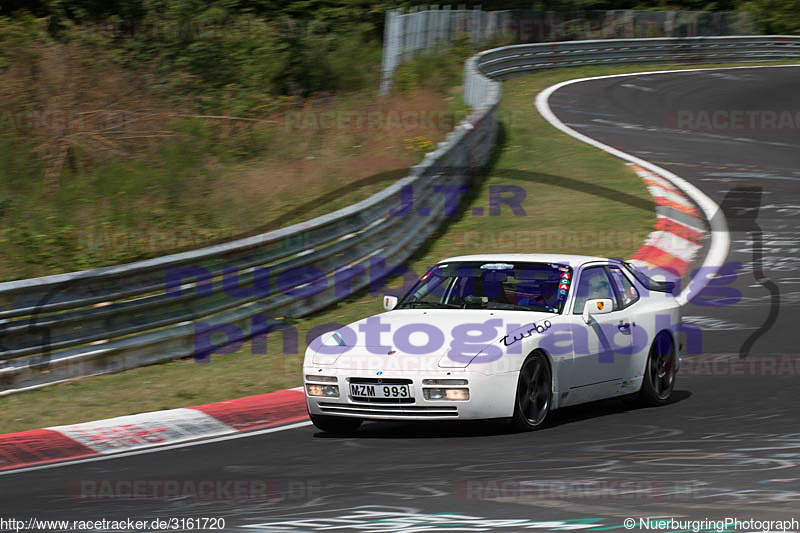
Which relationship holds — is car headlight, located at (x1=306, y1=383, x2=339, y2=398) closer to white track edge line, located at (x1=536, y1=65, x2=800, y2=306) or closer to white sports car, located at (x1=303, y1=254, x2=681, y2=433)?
white sports car, located at (x1=303, y1=254, x2=681, y2=433)

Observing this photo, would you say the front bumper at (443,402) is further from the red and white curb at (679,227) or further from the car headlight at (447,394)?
the red and white curb at (679,227)

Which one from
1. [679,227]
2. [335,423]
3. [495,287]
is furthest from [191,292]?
[679,227]

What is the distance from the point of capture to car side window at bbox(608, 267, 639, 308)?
31.6ft

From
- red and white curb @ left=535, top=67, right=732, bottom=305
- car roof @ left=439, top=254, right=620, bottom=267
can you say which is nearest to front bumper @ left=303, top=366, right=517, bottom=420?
car roof @ left=439, top=254, right=620, bottom=267

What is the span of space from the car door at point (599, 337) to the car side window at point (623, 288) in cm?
6

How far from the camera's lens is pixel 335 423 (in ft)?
27.2

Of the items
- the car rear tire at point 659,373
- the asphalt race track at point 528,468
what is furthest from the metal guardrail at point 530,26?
the car rear tire at point 659,373

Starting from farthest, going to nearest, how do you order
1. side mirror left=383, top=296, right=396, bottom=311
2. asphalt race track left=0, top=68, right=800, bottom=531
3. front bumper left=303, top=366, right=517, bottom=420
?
1. side mirror left=383, top=296, right=396, bottom=311
2. front bumper left=303, top=366, right=517, bottom=420
3. asphalt race track left=0, top=68, right=800, bottom=531

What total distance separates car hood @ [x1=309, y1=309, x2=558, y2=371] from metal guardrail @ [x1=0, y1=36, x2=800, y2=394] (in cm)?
260

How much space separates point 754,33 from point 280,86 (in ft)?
72.2

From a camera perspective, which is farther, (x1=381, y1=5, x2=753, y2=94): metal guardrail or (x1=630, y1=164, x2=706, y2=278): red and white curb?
(x1=381, y1=5, x2=753, y2=94): metal guardrail

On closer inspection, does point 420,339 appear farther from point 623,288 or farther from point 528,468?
point 623,288

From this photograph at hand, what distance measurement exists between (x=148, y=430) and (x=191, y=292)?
269cm

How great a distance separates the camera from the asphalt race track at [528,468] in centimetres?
561
